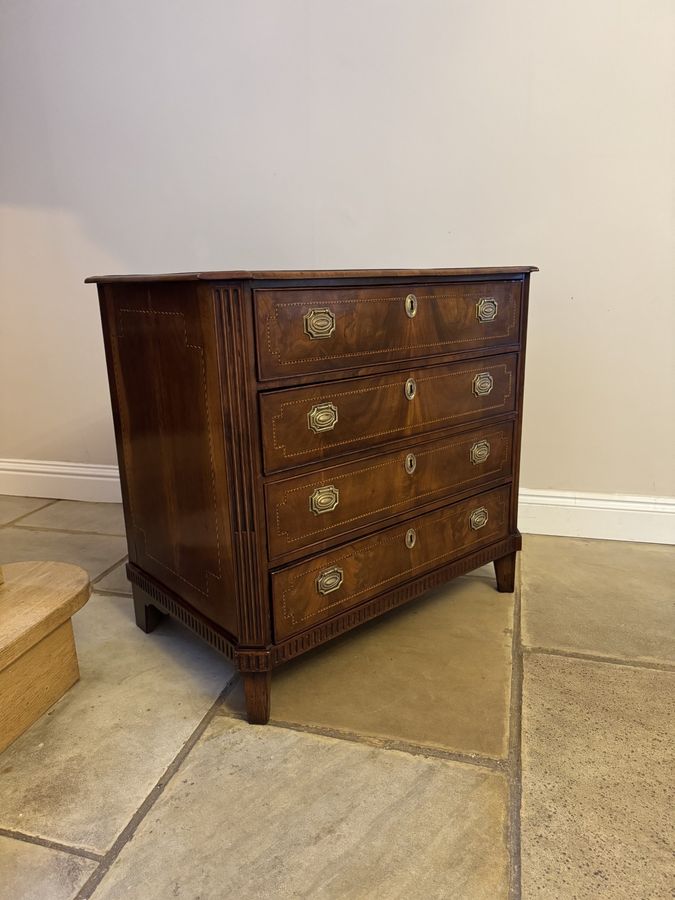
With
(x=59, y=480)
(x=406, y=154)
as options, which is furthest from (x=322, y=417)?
(x=59, y=480)

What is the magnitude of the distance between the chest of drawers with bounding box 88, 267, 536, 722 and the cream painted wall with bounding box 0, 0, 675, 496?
1.88 feet

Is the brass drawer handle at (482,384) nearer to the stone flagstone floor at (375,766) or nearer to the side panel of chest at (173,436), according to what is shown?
the stone flagstone floor at (375,766)

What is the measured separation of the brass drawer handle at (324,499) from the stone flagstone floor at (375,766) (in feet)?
1.47

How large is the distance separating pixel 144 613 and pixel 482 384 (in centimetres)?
113

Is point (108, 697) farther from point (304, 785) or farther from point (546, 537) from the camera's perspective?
point (546, 537)

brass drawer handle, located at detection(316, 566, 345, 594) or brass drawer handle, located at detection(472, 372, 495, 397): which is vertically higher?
brass drawer handle, located at detection(472, 372, 495, 397)

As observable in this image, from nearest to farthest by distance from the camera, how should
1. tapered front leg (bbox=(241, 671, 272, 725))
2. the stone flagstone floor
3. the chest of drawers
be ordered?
the stone flagstone floor, the chest of drawers, tapered front leg (bbox=(241, 671, 272, 725))

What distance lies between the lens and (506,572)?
77.6 inches

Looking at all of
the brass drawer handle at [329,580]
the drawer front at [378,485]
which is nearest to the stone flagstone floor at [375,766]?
the brass drawer handle at [329,580]

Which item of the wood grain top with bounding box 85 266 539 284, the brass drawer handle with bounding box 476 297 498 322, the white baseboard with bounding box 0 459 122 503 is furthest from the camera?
the white baseboard with bounding box 0 459 122 503

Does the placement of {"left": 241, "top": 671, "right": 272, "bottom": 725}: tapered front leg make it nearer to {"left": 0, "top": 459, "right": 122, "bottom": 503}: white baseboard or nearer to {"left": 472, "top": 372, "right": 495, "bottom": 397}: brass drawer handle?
{"left": 472, "top": 372, "right": 495, "bottom": 397}: brass drawer handle

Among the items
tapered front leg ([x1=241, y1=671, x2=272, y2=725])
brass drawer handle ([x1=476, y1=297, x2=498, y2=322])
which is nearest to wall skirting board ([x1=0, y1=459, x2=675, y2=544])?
brass drawer handle ([x1=476, y1=297, x2=498, y2=322])

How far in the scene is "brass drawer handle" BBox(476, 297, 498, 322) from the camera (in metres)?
1.66

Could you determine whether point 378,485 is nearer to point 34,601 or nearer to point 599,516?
point 34,601
